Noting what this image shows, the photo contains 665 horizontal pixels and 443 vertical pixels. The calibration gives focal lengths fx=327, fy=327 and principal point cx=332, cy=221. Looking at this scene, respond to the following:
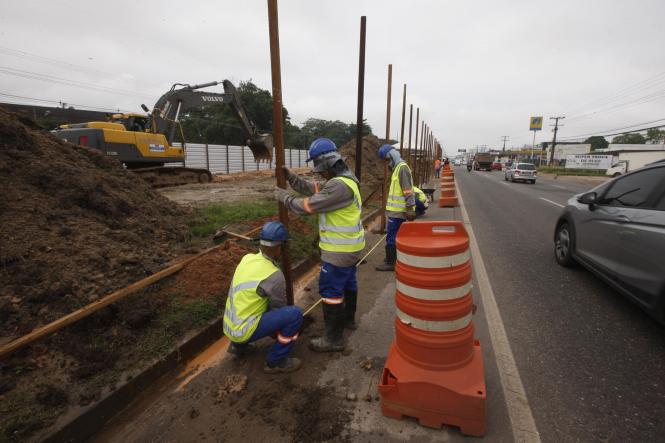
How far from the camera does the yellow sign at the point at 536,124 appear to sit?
7456 centimetres

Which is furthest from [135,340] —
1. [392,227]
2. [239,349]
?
[392,227]

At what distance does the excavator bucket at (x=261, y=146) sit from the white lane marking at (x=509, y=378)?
41.8 feet

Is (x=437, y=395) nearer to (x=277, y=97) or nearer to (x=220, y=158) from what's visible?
(x=277, y=97)

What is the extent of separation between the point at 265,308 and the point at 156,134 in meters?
11.8

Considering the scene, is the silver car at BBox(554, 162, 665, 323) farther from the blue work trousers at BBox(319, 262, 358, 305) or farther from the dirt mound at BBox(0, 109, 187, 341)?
the dirt mound at BBox(0, 109, 187, 341)

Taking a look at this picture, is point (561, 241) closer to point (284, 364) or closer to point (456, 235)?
point (456, 235)

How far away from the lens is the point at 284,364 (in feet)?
9.32

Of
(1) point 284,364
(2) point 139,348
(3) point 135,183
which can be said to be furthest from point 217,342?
(3) point 135,183

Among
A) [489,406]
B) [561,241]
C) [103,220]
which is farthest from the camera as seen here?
[561,241]

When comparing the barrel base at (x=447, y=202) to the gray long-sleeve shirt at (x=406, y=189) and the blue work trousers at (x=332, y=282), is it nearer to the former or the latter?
the gray long-sleeve shirt at (x=406, y=189)

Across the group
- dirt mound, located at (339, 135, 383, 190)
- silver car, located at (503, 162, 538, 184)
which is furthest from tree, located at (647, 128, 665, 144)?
dirt mound, located at (339, 135, 383, 190)

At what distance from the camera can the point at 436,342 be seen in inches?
86.7

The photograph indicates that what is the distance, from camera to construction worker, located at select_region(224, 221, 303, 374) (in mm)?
2711

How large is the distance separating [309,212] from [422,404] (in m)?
1.72
